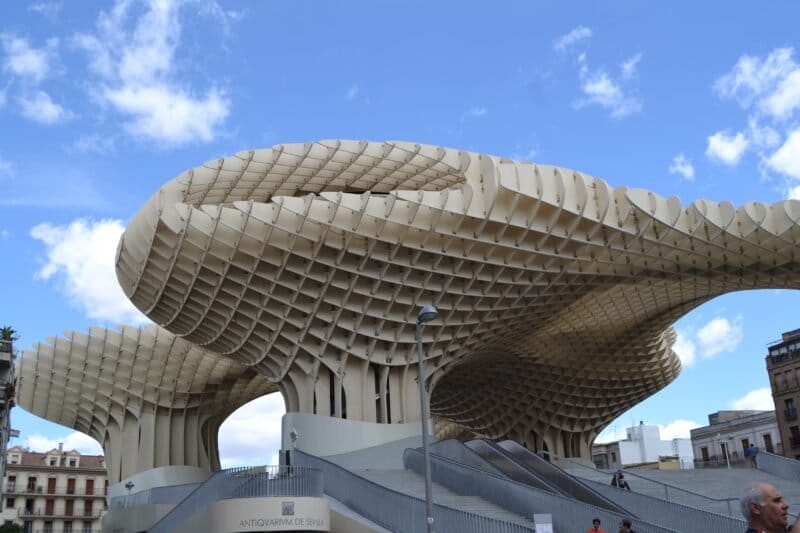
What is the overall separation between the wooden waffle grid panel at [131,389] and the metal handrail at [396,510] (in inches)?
1316

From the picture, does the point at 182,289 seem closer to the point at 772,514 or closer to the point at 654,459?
the point at 772,514

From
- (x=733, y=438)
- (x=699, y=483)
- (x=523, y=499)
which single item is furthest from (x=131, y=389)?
(x=733, y=438)

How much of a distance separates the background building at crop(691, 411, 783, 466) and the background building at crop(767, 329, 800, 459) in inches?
161

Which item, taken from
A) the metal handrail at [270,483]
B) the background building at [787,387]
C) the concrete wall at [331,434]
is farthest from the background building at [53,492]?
the metal handrail at [270,483]

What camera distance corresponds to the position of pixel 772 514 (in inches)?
201

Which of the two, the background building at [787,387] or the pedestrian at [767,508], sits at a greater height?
the background building at [787,387]

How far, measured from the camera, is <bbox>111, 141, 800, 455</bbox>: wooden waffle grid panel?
3338 cm

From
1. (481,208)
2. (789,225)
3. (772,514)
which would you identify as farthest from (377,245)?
(772,514)

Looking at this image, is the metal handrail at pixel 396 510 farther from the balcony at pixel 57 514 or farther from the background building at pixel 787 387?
the balcony at pixel 57 514

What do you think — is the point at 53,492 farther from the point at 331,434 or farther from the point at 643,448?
the point at 643,448

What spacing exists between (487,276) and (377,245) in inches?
225

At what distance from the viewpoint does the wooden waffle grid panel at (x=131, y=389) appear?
5428cm

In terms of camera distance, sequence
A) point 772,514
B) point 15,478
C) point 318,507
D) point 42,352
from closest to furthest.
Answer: point 772,514, point 318,507, point 42,352, point 15,478

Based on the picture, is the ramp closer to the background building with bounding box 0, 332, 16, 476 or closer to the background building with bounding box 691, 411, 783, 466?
the background building with bounding box 0, 332, 16, 476
